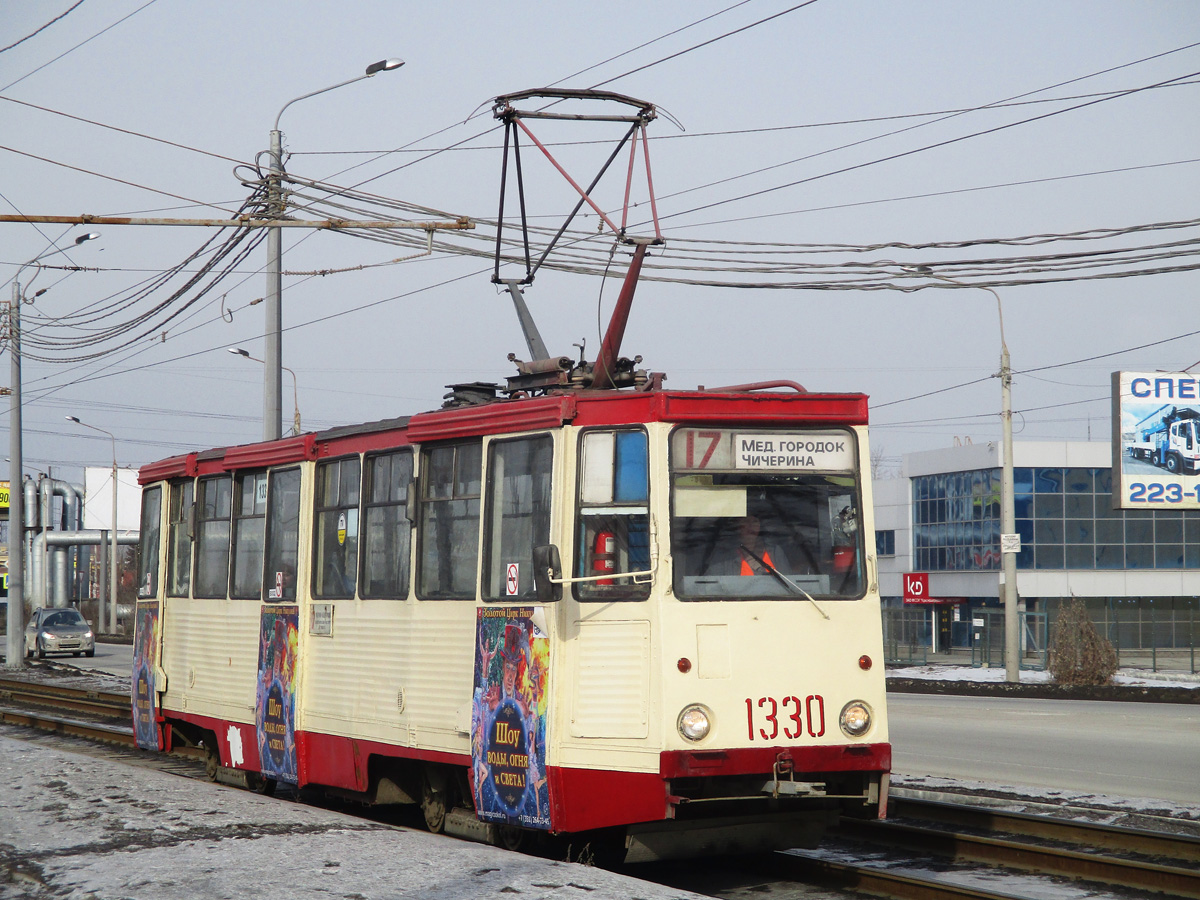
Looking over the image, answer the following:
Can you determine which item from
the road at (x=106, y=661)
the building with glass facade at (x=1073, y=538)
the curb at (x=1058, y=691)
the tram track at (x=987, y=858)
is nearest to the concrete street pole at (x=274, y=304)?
the tram track at (x=987, y=858)

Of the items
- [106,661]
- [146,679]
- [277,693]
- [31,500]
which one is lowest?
[106,661]

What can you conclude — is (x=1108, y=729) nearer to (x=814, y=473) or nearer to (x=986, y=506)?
(x=814, y=473)

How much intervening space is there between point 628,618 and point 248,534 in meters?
5.15

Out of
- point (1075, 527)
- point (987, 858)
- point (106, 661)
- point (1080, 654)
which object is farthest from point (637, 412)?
point (1075, 527)

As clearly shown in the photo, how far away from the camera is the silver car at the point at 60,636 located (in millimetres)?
38375

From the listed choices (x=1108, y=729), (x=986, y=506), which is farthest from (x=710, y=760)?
(x=986, y=506)

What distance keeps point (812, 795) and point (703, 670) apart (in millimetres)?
933

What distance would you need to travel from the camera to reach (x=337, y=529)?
10445mm

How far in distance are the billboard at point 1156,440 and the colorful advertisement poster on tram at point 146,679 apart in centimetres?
2531

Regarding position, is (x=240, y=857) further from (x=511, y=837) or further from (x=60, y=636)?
(x=60, y=636)

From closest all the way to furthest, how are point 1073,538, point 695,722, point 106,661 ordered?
1. point 695,722
2. point 106,661
3. point 1073,538

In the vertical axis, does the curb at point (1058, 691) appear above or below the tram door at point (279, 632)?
below

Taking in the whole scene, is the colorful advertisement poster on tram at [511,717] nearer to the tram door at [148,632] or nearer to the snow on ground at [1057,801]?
the snow on ground at [1057,801]

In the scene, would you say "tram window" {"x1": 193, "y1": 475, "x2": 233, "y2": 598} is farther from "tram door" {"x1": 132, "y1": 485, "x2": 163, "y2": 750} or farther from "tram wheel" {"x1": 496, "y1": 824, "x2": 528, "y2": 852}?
"tram wheel" {"x1": 496, "y1": 824, "x2": 528, "y2": 852}
